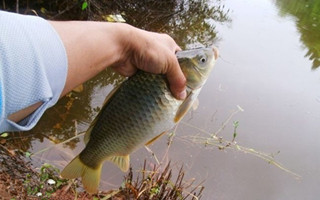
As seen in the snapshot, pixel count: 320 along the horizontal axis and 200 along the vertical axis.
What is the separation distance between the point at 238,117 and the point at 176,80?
2.95m

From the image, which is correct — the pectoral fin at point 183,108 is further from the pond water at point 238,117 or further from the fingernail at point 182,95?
the pond water at point 238,117

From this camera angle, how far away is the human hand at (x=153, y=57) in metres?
1.51

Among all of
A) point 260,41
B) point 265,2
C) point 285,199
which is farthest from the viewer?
point 265,2

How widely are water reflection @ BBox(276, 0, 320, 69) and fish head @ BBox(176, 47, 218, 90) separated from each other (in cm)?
526

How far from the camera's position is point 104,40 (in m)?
1.51

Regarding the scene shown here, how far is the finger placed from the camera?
1.50m

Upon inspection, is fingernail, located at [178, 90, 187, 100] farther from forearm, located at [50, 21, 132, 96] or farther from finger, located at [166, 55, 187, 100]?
forearm, located at [50, 21, 132, 96]

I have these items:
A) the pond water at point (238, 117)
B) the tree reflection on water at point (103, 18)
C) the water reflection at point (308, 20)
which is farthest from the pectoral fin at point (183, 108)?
the water reflection at point (308, 20)

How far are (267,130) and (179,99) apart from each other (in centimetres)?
294

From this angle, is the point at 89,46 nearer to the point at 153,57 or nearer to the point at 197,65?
the point at 153,57

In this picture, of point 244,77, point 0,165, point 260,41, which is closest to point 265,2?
point 260,41

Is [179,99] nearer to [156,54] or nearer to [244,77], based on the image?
[156,54]

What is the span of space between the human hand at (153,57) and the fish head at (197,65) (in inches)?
2.4

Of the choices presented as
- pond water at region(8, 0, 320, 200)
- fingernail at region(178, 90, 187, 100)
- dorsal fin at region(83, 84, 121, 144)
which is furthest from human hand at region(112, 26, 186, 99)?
pond water at region(8, 0, 320, 200)
